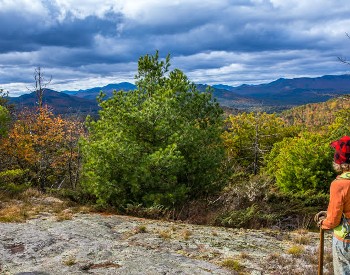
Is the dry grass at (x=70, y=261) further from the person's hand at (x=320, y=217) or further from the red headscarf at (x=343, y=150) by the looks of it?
the red headscarf at (x=343, y=150)

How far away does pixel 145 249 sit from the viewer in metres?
8.10

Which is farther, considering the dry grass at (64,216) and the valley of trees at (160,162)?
the valley of trees at (160,162)

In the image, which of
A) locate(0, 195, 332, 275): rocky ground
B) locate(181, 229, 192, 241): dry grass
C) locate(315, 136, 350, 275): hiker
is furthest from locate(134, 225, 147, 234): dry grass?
locate(315, 136, 350, 275): hiker

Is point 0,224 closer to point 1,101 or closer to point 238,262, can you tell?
point 238,262

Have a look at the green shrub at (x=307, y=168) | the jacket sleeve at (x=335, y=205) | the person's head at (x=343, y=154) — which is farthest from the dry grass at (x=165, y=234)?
the green shrub at (x=307, y=168)

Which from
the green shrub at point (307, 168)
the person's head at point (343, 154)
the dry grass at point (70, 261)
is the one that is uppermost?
the person's head at point (343, 154)

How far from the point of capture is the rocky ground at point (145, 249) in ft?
22.8

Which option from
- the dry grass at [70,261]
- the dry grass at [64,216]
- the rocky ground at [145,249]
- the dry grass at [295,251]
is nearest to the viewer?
the rocky ground at [145,249]

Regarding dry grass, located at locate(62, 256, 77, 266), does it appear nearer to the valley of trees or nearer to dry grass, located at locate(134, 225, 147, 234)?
dry grass, located at locate(134, 225, 147, 234)

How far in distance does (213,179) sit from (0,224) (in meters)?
8.77

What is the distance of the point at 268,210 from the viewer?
15.1m

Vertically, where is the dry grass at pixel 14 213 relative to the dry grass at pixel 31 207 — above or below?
above

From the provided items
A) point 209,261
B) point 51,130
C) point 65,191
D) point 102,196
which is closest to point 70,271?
point 209,261

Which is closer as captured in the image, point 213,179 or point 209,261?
point 209,261
